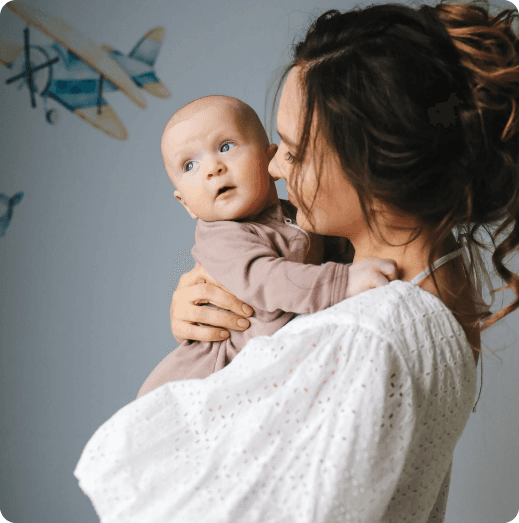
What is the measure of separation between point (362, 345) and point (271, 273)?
275mm

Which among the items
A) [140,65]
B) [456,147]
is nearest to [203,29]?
[140,65]

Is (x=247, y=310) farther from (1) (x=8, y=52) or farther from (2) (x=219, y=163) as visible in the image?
(1) (x=8, y=52)

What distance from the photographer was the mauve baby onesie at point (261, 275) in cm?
90

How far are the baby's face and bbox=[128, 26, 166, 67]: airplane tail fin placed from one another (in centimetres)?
135

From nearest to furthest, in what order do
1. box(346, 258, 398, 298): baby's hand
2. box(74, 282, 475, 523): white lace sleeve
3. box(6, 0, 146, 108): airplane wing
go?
box(74, 282, 475, 523): white lace sleeve, box(346, 258, 398, 298): baby's hand, box(6, 0, 146, 108): airplane wing

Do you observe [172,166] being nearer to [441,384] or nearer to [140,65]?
[441,384]

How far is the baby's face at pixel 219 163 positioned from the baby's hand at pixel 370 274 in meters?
0.31

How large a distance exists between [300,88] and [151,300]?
1688mm

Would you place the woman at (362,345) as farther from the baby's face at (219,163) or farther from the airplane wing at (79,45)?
the airplane wing at (79,45)

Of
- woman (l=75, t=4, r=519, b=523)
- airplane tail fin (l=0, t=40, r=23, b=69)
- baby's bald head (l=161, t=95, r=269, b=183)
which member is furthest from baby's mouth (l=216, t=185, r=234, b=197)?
airplane tail fin (l=0, t=40, r=23, b=69)

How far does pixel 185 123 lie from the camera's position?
1083 mm

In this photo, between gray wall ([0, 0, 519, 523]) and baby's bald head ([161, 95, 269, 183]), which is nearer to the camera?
baby's bald head ([161, 95, 269, 183])

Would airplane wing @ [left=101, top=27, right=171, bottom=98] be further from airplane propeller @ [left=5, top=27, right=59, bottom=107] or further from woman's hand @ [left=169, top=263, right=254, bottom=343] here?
woman's hand @ [left=169, top=263, right=254, bottom=343]

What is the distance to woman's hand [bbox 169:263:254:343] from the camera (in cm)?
105
